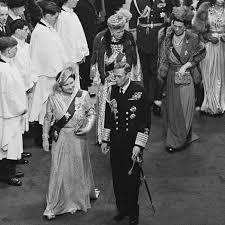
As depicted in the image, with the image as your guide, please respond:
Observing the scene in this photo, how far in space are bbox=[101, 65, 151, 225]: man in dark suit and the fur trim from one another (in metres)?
3.31

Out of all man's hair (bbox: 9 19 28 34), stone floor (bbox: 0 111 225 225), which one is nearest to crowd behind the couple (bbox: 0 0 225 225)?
man's hair (bbox: 9 19 28 34)

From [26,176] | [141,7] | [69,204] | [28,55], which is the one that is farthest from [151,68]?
[69,204]

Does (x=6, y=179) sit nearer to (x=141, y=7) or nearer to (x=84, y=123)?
(x=84, y=123)

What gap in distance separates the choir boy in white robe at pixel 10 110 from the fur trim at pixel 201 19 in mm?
2999

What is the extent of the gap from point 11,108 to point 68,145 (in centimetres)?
104

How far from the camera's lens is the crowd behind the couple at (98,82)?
595cm

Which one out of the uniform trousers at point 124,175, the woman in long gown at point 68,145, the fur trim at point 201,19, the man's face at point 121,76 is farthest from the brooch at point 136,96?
the fur trim at point 201,19

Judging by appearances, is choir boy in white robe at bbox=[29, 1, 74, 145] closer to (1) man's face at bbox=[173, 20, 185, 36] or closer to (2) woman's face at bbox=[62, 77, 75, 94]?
(1) man's face at bbox=[173, 20, 185, 36]

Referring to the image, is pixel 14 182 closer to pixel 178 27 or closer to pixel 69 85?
pixel 69 85

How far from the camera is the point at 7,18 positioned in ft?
26.0

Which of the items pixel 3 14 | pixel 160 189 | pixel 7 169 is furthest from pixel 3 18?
pixel 160 189

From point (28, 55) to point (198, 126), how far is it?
9.27ft

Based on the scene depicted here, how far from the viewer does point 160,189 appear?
6918 millimetres

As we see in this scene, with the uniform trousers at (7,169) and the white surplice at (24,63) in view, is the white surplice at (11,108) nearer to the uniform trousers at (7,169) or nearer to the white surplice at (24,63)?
the uniform trousers at (7,169)
